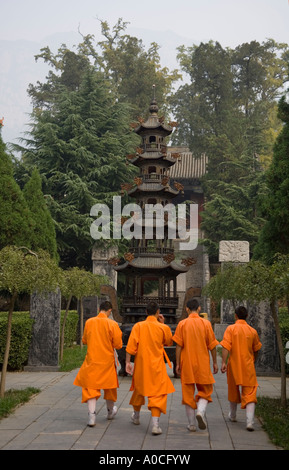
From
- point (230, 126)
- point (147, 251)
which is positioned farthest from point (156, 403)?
point (230, 126)

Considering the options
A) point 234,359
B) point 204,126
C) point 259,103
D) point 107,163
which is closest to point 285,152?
point 234,359

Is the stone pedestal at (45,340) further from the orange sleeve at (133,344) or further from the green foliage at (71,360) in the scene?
the orange sleeve at (133,344)

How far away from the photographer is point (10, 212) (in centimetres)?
1964

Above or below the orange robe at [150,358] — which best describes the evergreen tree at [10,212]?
above

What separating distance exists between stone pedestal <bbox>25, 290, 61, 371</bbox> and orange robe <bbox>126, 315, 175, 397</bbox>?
6.60 metres

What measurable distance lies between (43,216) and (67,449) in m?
16.9

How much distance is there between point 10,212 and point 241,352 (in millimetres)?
13857

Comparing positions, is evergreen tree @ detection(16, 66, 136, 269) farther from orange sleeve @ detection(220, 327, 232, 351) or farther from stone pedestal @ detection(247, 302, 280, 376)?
orange sleeve @ detection(220, 327, 232, 351)

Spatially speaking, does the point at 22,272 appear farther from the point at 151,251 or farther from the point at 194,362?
the point at 151,251

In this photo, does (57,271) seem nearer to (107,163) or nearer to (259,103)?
(107,163)

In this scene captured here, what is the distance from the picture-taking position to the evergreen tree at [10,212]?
64.1ft

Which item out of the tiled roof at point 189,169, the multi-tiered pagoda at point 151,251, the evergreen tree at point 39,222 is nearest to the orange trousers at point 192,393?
the multi-tiered pagoda at point 151,251

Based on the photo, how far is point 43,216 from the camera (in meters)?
22.1

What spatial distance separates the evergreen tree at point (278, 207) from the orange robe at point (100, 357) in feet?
29.3
